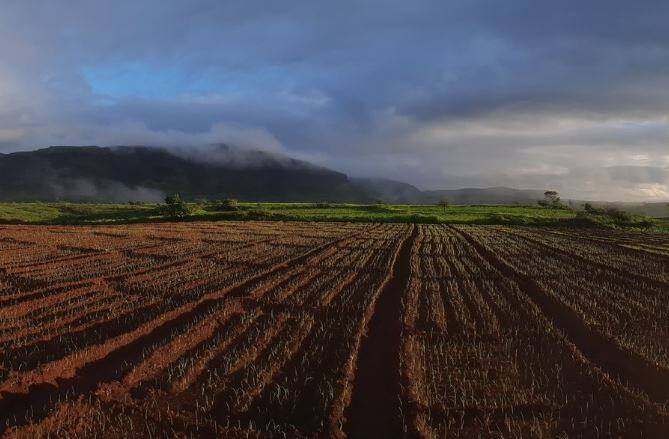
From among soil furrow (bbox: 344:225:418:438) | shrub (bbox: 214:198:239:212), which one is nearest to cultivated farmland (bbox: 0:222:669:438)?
soil furrow (bbox: 344:225:418:438)

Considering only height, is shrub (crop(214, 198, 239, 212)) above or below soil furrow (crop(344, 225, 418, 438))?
above

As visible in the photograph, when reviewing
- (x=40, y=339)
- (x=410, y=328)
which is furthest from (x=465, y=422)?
(x=40, y=339)

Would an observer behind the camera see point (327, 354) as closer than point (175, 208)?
Yes

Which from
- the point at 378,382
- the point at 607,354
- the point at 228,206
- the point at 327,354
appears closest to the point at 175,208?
the point at 228,206

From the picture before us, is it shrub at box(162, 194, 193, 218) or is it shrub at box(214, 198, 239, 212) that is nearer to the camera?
shrub at box(162, 194, 193, 218)

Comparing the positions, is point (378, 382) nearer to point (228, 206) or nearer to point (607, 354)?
point (607, 354)

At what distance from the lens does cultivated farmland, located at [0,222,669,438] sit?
6.25 metres

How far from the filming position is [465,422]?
627cm

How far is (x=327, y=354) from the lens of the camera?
340 inches

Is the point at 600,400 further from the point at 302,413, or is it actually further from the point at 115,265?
the point at 115,265

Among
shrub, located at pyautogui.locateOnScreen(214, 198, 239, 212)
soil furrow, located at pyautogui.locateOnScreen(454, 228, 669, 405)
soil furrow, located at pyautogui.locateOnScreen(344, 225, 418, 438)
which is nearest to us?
soil furrow, located at pyautogui.locateOnScreen(344, 225, 418, 438)

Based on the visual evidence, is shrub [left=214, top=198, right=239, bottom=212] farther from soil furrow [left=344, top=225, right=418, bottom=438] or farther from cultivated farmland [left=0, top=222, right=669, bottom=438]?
soil furrow [left=344, top=225, right=418, bottom=438]

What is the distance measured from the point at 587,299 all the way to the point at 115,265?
18152 mm

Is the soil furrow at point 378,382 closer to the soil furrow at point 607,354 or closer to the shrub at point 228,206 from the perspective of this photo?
the soil furrow at point 607,354
